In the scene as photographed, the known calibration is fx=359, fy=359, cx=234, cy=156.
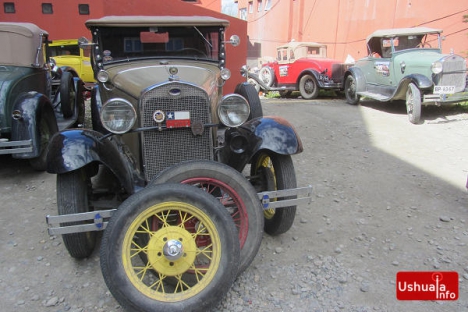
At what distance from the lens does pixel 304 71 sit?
10.8m

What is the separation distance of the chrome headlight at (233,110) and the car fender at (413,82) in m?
5.78

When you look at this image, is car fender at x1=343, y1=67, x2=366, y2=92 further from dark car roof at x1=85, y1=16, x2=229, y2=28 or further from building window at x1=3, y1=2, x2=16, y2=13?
building window at x1=3, y1=2, x2=16, y2=13

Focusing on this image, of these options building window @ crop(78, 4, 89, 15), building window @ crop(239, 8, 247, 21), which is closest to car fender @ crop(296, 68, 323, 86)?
building window @ crop(78, 4, 89, 15)

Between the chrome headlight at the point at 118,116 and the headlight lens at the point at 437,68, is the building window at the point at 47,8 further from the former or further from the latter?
the chrome headlight at the point at 118,116

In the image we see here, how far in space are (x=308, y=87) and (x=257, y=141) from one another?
8.67 meters

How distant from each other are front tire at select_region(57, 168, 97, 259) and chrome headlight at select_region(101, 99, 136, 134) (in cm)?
43

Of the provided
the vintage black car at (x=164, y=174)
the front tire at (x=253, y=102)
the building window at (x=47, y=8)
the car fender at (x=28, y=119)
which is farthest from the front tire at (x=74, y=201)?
the building window at (x=47, y=8)

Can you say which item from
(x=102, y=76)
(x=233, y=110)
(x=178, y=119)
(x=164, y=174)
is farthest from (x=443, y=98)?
(x=164, y=174)

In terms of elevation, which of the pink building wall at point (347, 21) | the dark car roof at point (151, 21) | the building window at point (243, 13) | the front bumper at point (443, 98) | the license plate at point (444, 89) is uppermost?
the building window at point (243, 13)

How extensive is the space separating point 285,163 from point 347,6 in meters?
12.5

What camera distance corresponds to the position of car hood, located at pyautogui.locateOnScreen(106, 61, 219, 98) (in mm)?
2957

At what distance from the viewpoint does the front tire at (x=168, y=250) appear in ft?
6.53

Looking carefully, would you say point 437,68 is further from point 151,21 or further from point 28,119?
point 28,119

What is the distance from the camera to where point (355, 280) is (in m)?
2.51
